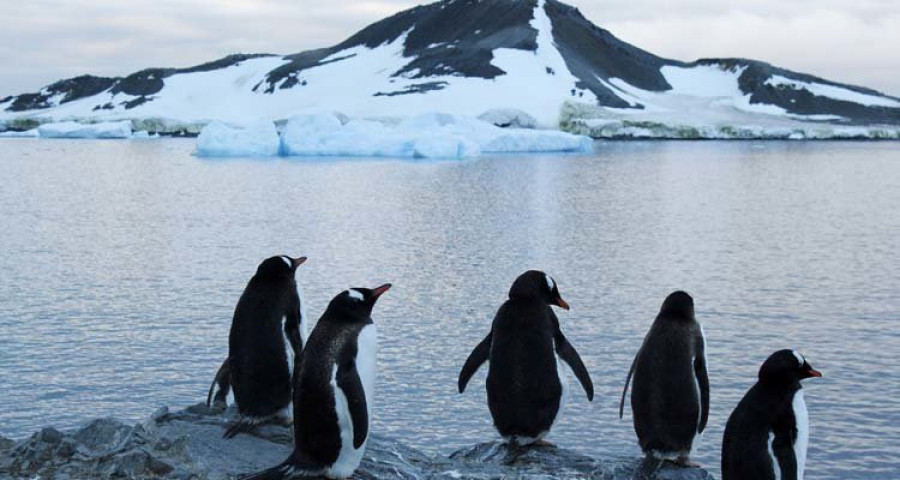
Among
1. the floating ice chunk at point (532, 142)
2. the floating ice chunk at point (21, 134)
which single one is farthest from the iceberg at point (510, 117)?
the floating ice chunk at point (21, 134)

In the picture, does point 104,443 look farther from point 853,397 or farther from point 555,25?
point 555,25

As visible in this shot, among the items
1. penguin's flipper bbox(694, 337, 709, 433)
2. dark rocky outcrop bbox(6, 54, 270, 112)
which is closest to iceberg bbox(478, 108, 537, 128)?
dark rocky outcrop bbox(6, 54, 270, 112)

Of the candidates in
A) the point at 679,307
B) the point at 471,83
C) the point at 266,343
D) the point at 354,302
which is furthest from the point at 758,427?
the point at 471,83

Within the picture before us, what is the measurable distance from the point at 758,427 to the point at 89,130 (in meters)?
102

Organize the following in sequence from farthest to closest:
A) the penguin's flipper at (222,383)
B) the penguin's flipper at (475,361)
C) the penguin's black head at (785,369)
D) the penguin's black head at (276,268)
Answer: the penguin's flipper at (475,361) < the penguin's flipper at (222,383) < the penguin's black head at (276,268) < the penguin's black head at (785,369)

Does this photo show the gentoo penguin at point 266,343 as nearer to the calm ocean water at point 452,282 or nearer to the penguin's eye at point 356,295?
the penguin's eye at point 356,295

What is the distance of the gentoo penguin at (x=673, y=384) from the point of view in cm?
694

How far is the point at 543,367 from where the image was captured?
281 inches

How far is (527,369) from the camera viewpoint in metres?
7.14

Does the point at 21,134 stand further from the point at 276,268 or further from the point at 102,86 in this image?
the point at 276,268

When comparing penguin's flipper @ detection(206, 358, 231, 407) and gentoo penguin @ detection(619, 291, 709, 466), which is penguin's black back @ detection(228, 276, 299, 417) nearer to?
penguin's flipper @ detection(206, 358, 231, 407)

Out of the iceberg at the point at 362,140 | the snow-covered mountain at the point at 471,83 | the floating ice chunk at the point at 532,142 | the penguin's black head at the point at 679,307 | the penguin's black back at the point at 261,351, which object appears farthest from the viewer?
the snow-covered mountain at the point at 471,83

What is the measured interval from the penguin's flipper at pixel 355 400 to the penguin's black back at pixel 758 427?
86.5 inches

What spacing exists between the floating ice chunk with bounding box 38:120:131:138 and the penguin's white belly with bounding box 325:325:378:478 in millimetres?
100623
